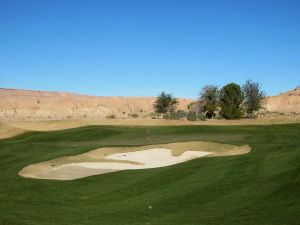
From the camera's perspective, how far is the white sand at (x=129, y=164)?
24.6 m

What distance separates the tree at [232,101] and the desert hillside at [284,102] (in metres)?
53.6

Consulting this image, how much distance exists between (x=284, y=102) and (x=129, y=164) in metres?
115

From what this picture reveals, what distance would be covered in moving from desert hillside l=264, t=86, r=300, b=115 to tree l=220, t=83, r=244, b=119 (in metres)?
53.6

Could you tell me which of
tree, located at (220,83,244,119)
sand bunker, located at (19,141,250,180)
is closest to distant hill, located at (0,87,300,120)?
tree, located at (220,83,244,119)

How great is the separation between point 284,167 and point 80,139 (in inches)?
1321

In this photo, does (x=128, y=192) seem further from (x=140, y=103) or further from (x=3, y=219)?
→ (x=140, y=103)

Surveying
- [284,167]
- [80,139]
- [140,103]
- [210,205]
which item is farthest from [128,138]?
[140,103]

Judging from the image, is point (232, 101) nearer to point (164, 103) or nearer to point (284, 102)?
point (164, 103)

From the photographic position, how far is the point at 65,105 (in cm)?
13938

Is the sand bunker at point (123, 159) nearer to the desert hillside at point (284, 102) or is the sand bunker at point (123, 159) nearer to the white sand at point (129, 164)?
Answer: the white sand at point (129, 164)

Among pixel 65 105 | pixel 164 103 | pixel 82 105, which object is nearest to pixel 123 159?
pixel 164 103

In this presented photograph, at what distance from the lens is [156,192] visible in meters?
17.5

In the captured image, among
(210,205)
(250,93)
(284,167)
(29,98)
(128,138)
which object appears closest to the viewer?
(210,205)

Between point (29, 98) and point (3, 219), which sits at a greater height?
point (29, 98)
